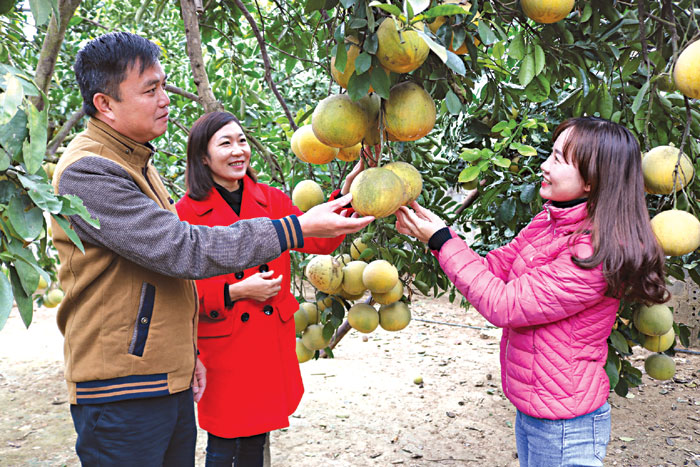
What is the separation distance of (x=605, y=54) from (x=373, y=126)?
0.80 m

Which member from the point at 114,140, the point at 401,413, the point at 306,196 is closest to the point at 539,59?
the point at 306,196

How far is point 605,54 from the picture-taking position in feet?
5.16

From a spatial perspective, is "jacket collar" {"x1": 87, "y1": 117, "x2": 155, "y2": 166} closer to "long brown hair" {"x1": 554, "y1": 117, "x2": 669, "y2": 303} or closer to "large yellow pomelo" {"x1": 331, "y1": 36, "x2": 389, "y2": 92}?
"large yellow pomelo" {"x1": 331, "y1": 36, "x2": 389, "y2": 92}

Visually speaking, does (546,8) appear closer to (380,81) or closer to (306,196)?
(380,81)

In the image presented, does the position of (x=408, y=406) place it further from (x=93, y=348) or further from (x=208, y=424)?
(x=93, y=348)

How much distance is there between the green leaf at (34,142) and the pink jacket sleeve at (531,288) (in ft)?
3.36

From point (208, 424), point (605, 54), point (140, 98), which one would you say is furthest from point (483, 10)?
point (208, 424)

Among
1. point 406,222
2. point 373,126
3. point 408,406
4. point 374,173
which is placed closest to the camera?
point 374,173

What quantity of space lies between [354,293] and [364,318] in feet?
0.71

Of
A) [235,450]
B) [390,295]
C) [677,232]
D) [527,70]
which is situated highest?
[527,70]

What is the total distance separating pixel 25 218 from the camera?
0.96 meters

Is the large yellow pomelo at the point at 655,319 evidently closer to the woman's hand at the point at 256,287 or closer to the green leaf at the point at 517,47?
the green leaf at the point at 517,47

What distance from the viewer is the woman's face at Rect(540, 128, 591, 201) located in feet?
4.87

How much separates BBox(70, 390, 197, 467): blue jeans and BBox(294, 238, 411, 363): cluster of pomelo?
752 millimetres
